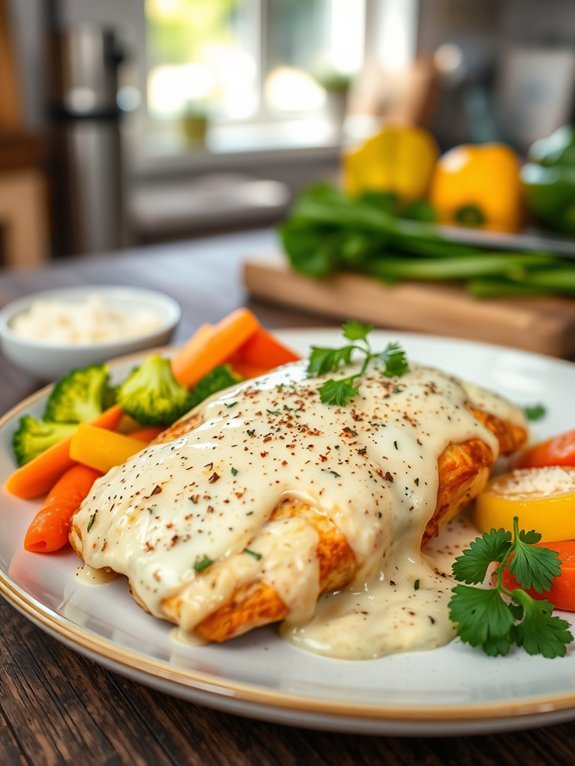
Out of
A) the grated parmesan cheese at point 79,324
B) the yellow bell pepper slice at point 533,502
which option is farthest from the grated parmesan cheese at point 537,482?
the grated parmesan cheese at point 79,324

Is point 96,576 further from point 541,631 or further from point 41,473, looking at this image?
point 541,631

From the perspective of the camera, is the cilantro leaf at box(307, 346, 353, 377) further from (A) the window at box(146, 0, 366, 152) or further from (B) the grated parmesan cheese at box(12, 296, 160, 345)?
(A) the window at box(146, 0, 366, 152)

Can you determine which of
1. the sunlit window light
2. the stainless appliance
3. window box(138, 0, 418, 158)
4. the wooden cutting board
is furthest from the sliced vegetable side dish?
the sunlit window light

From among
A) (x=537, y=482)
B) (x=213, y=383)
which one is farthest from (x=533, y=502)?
(x=213, y=383)

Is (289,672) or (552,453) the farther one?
(552,453)

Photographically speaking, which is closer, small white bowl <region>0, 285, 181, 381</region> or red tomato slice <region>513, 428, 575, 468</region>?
red tomato slice <region>513, 428, 575, 468</region>
